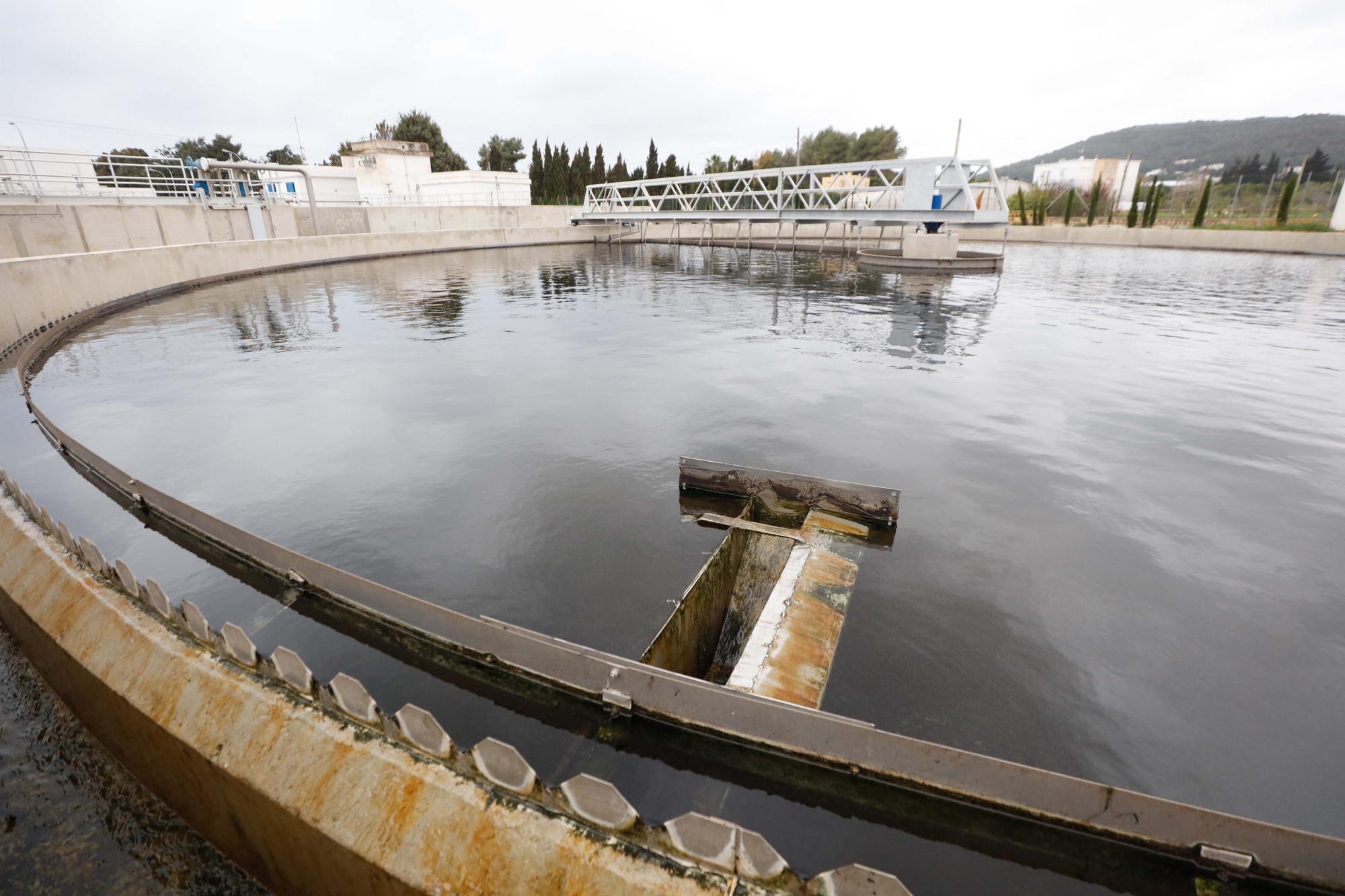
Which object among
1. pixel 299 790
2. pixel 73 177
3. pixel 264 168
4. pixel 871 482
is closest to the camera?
pixel 299 790

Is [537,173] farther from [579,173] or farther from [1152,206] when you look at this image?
[1152,206]

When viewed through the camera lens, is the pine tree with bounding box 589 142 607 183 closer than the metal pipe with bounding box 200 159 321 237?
No

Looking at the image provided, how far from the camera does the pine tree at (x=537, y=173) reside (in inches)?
2397

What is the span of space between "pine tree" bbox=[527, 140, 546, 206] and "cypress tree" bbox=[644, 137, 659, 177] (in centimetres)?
1240

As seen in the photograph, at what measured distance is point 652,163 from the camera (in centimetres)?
6850

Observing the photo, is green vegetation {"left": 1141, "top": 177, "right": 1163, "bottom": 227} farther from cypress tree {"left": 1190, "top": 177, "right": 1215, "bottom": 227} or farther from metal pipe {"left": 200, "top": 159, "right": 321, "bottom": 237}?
metal pipe {"left": 200, "top": 159, "right": 321, "bottom": 237}

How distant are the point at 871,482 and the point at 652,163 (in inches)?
→ 2745

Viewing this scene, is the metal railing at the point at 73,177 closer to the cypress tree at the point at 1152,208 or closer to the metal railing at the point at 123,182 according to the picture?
the metal railing at the point at 123,182

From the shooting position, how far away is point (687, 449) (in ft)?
27.3

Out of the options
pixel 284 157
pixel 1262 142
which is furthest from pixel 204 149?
pixel 1262 142

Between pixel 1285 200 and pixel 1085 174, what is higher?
pixel 1085 174

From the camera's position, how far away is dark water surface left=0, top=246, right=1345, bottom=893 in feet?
12.6

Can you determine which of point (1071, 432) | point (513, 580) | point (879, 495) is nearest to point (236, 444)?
point (513, 580)

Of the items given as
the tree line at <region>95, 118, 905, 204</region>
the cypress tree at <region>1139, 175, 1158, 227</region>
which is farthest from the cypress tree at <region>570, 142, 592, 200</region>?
the cypress tree at <region>1139, 175, 1158, 227</region>
